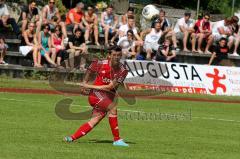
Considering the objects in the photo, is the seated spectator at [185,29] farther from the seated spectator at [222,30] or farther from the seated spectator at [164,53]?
the seated spectator at [164,53]

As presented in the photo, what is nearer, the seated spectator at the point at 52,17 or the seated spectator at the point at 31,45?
the seated spectator at the point at 31,45

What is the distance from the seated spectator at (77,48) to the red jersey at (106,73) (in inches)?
575

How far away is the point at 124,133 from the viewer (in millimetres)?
14969

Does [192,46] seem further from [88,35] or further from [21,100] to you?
[21,100]

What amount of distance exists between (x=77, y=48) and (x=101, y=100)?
15.4 meters

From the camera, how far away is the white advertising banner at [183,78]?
91.8 ft

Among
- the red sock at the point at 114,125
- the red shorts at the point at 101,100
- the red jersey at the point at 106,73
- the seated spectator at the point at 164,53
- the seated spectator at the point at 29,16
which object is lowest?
the seated spectator at the point at 164,53

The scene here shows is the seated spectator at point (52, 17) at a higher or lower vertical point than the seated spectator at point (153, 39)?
higher

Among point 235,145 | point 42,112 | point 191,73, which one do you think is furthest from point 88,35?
point 235,145

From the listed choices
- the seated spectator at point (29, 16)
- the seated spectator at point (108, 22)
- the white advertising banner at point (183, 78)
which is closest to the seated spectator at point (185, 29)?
the white advertising banner at point (183, 78)

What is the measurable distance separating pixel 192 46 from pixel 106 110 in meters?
19.1

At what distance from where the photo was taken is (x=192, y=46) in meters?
31.1

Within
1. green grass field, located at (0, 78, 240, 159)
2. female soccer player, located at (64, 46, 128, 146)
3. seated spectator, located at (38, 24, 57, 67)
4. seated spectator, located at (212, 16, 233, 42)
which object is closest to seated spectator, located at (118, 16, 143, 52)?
seated spectator, located at (38, 24, 57, 67)

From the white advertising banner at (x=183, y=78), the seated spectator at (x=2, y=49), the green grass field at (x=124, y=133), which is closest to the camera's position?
the green grass field at (x=124, y=133)
